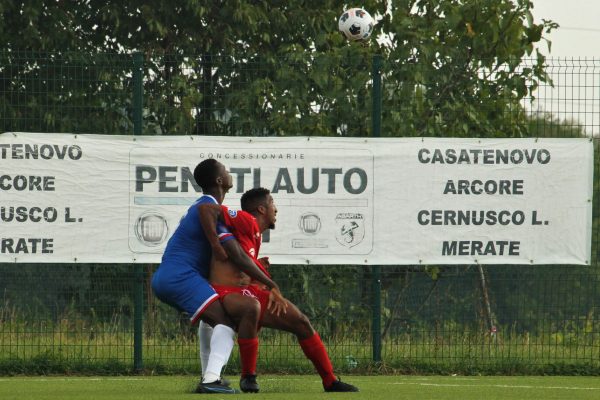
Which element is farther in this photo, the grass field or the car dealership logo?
the car dealership logo

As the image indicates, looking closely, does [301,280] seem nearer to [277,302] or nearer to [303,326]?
[303,326]

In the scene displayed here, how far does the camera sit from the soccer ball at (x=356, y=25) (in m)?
13.1

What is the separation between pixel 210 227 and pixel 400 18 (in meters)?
9.30

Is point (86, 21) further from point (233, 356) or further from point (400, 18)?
point (233, 356)

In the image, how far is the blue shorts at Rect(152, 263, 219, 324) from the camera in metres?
8.54

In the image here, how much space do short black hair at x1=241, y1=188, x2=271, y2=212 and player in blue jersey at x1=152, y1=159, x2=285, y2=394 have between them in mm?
391

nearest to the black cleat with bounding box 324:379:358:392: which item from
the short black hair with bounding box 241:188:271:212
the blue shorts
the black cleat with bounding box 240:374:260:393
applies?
the black cleat with bounding box 240:374:260:393

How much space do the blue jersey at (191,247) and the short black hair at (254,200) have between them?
451 millimetres

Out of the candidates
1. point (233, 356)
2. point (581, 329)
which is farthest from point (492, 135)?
point (233, 356)

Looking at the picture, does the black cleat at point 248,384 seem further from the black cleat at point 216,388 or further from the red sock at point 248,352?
the black cleat at point 216,388

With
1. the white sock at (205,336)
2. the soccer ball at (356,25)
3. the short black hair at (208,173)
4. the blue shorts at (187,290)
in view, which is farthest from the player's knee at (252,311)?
the soccer ball at (356,25)

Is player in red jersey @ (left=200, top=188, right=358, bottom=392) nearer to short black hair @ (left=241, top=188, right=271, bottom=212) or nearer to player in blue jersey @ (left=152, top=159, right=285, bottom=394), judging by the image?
player in blue jersey @ (left=152, top=159, right=285, bottom=394)

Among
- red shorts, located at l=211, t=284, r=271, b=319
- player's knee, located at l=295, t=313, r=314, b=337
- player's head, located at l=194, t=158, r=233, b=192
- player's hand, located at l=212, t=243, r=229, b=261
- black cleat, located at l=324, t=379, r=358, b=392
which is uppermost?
player's head, located at l=194, t=158, r=233, b=192

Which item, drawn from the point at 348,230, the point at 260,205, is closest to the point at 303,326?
the point at 260,205
